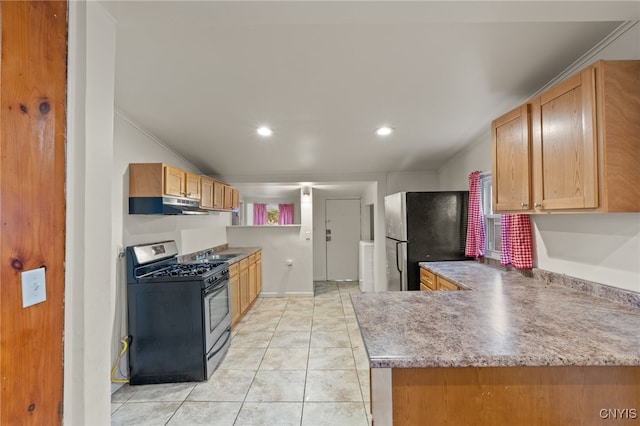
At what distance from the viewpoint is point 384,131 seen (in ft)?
10.5

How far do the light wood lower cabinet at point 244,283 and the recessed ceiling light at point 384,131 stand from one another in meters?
2.38

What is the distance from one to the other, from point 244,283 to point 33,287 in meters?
3.43

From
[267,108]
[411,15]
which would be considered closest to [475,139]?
[267,108]

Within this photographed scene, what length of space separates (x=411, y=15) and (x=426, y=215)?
242 cm

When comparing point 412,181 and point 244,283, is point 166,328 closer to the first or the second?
point 244,283

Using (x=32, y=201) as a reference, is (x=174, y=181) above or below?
above

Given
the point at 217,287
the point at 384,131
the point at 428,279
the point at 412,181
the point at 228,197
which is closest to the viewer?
the point at 217,287

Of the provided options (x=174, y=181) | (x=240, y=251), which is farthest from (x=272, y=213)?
(x=174, y=181)

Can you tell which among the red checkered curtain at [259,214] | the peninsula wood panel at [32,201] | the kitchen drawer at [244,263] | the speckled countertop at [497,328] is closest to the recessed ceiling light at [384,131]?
the speckled countertop at [497,328]

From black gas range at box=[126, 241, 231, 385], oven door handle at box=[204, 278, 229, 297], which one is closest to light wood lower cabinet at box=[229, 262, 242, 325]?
oven door handle at box=[204, 278, 229, 297]

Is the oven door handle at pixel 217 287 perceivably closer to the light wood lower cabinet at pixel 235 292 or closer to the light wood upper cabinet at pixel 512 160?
the light wood lower cabinet at pixel 235 292

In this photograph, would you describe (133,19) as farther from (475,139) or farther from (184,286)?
(475,139)

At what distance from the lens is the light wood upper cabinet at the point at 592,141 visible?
4.53ft

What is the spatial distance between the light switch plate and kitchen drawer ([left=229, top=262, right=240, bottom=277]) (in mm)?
2782
